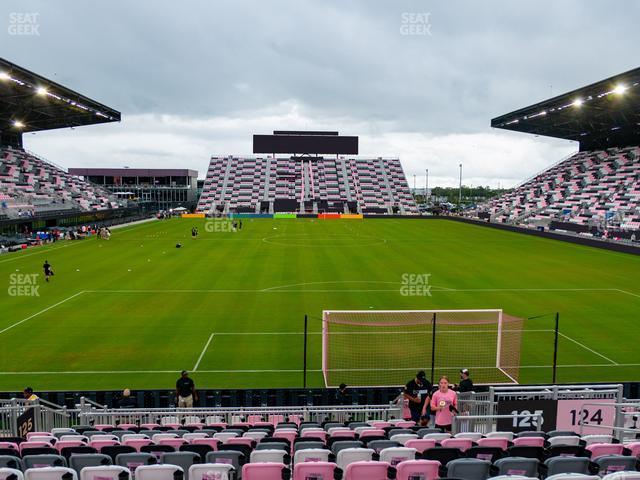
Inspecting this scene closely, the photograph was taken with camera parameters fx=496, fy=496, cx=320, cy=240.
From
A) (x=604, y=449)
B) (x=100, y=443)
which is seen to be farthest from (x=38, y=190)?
(x=604, y=449)

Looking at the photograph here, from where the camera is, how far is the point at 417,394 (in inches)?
485

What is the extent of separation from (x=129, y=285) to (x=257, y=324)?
39.8 ft

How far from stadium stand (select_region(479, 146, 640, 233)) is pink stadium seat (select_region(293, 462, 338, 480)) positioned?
201 ft

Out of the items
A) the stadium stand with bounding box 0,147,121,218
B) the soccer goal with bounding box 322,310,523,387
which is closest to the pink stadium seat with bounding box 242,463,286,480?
the soccer goal with bounding box 322,310,523,387

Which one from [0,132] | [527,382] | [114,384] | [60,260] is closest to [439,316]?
[527,382]

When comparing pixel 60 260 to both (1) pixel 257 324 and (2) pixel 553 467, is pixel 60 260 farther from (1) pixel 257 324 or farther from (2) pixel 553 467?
(2) pixel 553 467

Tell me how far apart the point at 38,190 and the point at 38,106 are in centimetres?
1223

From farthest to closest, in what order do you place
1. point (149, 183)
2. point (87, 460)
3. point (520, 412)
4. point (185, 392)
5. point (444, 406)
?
point (149, 183) → point (185, 392) → point (444, 406) → point (520, 412) → point (87, 460)

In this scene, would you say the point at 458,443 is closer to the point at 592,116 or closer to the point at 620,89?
the point at 620,89

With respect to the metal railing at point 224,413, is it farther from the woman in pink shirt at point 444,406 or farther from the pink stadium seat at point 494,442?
the pink stadium seat at point 494,442

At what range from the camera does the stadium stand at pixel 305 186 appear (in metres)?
112

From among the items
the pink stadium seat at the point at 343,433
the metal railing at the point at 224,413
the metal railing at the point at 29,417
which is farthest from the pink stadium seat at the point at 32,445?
the pink stadium seat at the point at 343,433

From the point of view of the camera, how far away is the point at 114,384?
16.4m

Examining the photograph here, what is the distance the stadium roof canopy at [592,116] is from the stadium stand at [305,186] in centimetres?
3861
